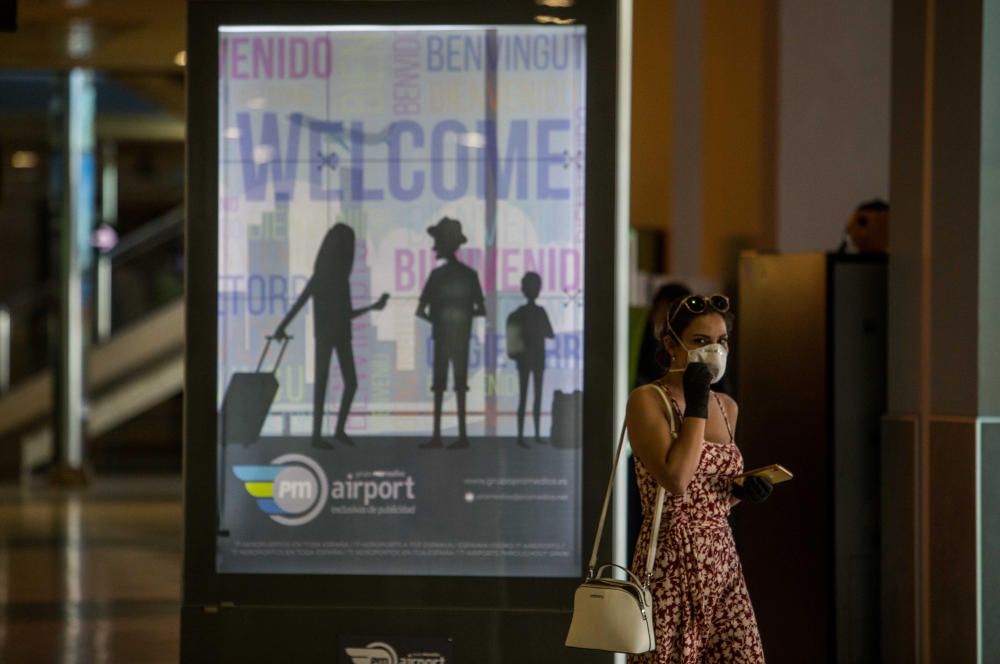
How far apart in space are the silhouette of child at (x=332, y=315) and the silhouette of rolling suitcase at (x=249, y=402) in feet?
0.41

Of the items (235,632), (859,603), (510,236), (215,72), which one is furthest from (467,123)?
(859,603)

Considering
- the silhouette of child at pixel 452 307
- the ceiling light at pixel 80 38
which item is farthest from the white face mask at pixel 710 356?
the ceiling light at pixel 80 38

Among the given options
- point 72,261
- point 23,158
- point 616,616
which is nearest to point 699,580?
point 616,616

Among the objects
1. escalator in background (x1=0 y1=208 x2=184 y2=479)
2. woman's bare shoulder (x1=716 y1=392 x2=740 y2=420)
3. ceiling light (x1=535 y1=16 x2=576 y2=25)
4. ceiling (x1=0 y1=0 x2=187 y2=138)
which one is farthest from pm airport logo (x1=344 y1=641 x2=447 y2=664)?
escalator in background (x1=0 y1=208 x2=184 y2=479)

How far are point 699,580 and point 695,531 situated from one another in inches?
4.5

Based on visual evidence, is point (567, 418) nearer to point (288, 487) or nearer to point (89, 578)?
point (288, 487)

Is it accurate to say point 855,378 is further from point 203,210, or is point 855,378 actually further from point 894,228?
point 203,210

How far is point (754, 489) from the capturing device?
3572 millimetres

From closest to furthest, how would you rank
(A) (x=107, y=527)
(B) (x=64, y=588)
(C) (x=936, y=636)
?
(C) (x=936, y=636) → (B) (x=64, y=588) → (A) (x=107, y=527)

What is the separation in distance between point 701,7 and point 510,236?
4.91 metres

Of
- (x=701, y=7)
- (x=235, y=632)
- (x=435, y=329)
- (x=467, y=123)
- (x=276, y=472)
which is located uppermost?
(x=701, y=7)

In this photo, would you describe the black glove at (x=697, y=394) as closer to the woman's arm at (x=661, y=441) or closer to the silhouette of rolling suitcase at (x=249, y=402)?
the woman's arm at (x=661, y=441)

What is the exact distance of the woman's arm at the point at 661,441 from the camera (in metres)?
3.47

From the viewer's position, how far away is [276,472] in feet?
17.1
